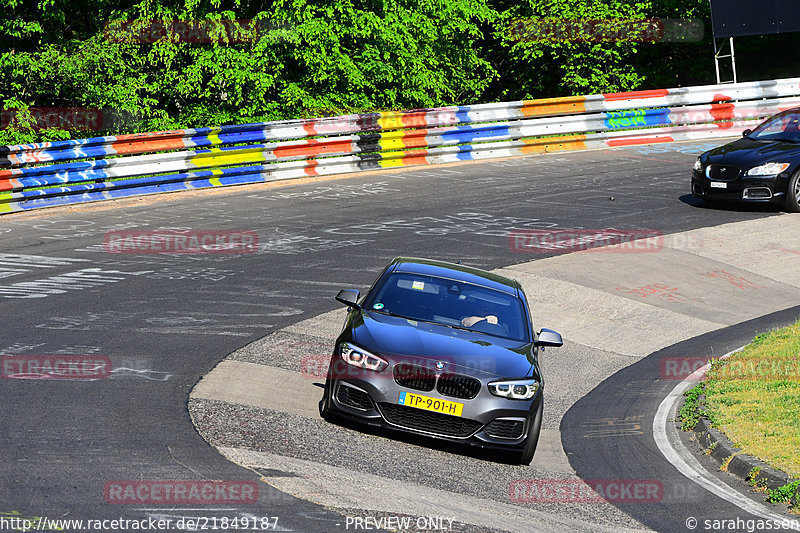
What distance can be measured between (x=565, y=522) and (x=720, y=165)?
43.0ft

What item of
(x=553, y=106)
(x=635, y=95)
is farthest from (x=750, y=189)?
(x=635, y=95)

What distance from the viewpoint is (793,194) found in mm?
18812

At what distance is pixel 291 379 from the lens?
10.4m

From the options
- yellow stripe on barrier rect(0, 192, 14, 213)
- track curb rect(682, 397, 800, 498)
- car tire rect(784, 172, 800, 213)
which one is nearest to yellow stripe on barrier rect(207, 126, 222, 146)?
yellow stripe on barrier rect(0, 192, 14, 213)

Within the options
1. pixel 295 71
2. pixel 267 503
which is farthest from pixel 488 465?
pixel 295 71

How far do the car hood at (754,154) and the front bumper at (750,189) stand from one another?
31 centimetres

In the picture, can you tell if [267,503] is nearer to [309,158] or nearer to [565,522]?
[565,522]

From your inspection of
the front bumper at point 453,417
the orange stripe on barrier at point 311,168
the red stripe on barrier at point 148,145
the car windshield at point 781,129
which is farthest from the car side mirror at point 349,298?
the car windshield at point 781,129

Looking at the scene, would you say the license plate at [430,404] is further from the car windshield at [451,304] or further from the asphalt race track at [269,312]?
the car windshield at [451,304]

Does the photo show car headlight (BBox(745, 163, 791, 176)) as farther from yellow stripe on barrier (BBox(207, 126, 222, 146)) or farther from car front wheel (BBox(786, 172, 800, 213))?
yellow stripe on barrier (BBox(207, 126, 222, 146))

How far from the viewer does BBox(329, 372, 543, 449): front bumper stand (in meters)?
8.34

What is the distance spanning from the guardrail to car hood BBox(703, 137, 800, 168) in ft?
20.3

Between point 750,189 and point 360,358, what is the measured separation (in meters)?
12.4

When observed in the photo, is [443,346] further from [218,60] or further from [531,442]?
[218,60]
